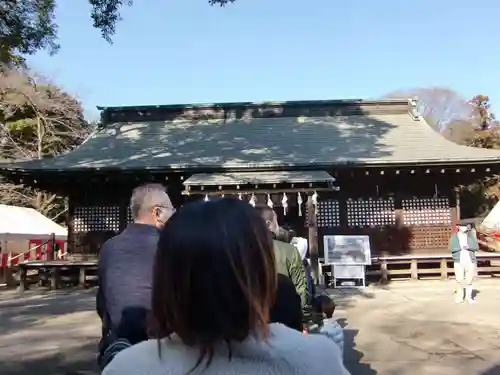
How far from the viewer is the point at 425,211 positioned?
14297mm

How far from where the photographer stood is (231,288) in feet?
3.43

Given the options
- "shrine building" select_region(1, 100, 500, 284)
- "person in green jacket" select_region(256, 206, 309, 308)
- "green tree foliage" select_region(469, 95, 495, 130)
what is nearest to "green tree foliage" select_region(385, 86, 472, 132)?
"green tree foliage" select_region(469, 95, 495, 130)

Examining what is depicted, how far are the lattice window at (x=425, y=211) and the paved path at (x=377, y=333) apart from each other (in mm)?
2763

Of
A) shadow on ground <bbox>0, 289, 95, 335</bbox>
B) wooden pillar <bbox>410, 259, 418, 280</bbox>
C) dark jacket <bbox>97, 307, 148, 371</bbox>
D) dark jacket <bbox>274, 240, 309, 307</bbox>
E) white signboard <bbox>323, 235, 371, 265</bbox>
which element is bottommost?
shadow on ground <bbox>0, 289, 95, 335</bbox>

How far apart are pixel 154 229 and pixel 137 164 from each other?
11.8 m

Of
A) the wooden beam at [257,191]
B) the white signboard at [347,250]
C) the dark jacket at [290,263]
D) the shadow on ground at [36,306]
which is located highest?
the wooden beam at [257,191]

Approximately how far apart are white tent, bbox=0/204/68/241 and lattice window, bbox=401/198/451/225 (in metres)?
12.9

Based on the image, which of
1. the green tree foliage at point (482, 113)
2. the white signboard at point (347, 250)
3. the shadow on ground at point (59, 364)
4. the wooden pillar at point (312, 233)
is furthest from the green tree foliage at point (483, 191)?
the shadow on ground at point (59, 364)

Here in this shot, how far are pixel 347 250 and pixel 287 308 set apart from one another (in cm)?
1079

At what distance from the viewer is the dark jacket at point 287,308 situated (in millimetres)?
2498

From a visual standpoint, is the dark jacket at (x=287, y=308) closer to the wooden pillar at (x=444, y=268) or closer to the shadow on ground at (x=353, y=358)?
the shadow on ground at (x=353, y=358)

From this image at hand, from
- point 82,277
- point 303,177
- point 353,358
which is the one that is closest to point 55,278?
point 82,277

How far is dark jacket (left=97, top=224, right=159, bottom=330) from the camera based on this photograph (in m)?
2.39

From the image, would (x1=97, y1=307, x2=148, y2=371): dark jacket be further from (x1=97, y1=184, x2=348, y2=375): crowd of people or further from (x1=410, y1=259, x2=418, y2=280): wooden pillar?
(x1=410, y1=259, x2=418, y2=280): wooden pillar
